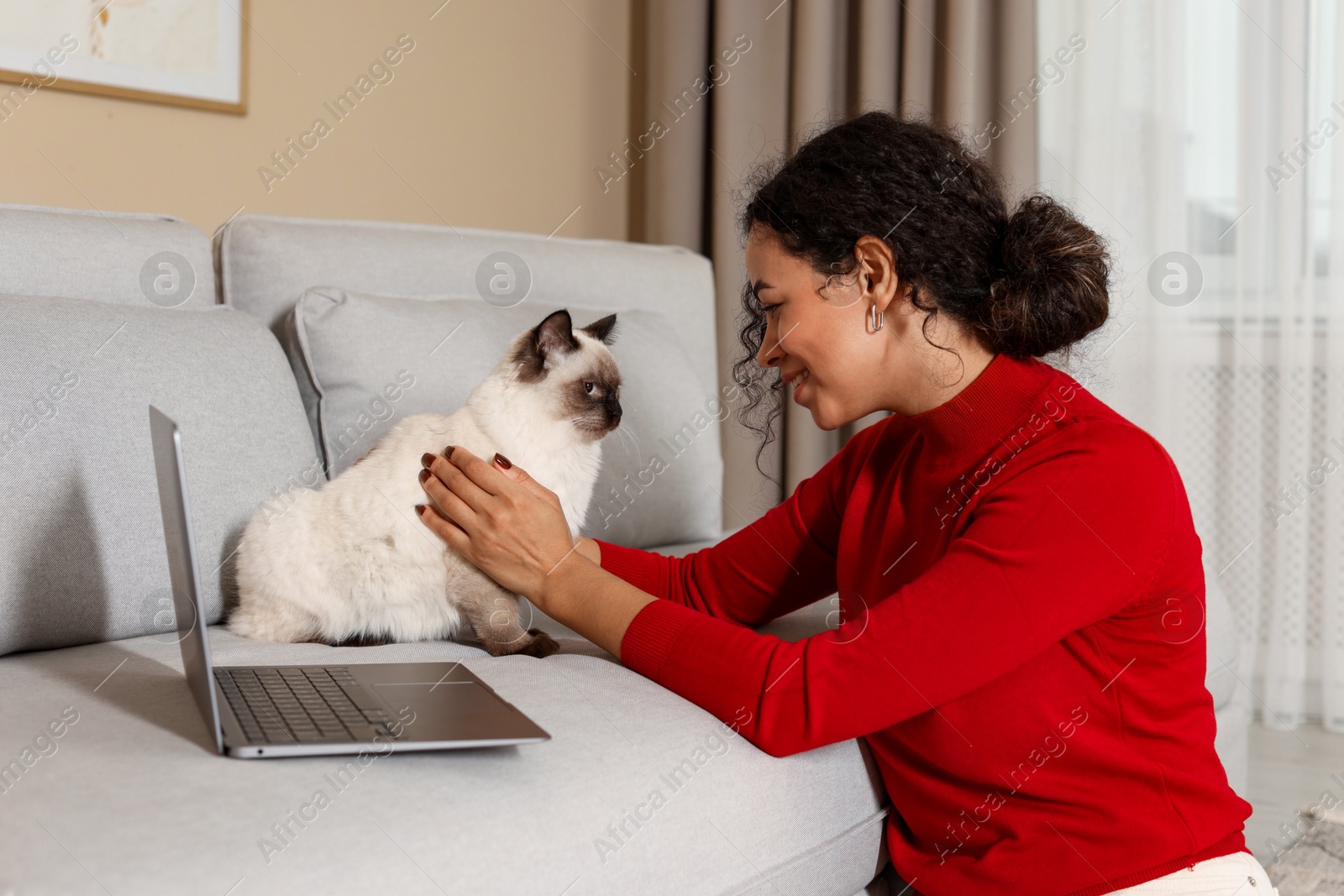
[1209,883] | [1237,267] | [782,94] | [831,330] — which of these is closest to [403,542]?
[831,330]

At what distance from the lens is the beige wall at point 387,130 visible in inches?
81.3

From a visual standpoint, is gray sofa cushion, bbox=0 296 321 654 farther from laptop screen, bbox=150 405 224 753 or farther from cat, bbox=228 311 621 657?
laptop screen, bbox=150 405 224 753

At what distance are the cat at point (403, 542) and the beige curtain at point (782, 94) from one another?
154 centimetres

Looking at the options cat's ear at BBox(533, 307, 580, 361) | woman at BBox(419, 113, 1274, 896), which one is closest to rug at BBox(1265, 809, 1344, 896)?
woman at BBox(419, 113, 1274, 896)

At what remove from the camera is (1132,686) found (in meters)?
1.04

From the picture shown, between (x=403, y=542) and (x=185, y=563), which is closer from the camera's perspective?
(x=185, y=563)

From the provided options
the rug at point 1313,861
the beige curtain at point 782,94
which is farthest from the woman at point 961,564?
the beige curtain at point 782,94

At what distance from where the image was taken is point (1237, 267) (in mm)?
2641

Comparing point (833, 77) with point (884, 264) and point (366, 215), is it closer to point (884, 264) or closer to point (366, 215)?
point (366, 215)

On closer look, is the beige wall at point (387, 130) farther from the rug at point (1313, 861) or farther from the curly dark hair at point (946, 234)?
the rug at point (1313, 861)

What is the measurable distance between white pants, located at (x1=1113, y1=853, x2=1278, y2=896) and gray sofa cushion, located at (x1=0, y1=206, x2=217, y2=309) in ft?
4.77

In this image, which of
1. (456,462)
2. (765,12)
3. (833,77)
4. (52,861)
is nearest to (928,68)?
(833,77)

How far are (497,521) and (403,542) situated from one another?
5.0 inches

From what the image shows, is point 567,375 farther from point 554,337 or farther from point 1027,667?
point 1027,667
